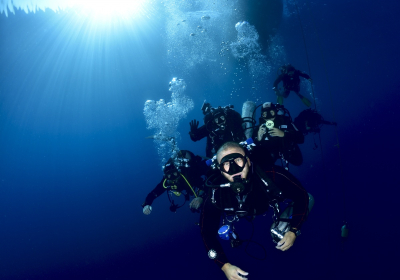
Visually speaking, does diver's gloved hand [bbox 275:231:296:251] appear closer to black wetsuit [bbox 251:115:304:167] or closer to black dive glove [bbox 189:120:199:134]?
black wetsuit [bbox 251:115:304:167]

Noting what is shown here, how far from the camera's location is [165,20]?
25.4m

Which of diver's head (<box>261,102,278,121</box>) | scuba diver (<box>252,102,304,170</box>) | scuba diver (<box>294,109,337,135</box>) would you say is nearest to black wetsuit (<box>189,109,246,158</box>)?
scuba diver (<box>252,102,304,170</box>)

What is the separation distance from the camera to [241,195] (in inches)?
117

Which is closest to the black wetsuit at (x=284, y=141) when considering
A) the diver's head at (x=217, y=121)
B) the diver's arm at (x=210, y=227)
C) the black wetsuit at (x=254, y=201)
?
the diver's head at (x=217, y=121)

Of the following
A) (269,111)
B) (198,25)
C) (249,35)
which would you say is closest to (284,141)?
(269,111)

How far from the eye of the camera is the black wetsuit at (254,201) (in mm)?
2865

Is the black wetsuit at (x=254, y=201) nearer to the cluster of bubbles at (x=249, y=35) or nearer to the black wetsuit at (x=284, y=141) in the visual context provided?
the black wetsuit at (x=284, y=141)

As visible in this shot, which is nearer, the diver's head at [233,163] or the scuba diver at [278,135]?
the diver's head at [233,163]

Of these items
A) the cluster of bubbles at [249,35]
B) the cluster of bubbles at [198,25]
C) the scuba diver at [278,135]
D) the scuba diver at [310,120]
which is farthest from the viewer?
the cluster of bubbles at [249,35]

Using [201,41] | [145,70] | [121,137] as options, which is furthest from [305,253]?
[121,137]

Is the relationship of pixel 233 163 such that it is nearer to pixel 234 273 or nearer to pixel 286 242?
pixel 286 242

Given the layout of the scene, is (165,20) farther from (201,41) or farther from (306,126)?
(306,126)

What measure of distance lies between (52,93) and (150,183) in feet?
103

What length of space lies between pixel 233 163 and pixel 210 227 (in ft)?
3.66
